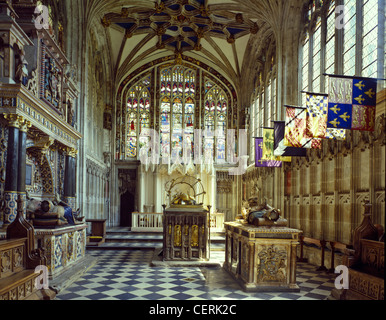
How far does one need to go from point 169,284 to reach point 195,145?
1643 cm

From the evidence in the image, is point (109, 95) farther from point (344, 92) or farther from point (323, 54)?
point (344, 92)

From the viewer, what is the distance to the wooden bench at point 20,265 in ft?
14.1

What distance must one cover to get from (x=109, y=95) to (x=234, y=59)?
8.07 meters

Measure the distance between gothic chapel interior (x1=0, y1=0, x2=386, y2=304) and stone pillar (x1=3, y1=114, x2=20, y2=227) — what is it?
27 millimetres

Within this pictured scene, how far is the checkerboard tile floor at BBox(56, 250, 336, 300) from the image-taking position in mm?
5980

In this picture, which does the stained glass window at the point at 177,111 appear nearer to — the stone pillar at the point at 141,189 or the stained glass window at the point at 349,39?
the stone pillar at the point at 141,189

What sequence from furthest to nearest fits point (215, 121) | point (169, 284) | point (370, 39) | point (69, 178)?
point (215, 121) < point (69, 178) < point (370, 39) < point (169, 284)

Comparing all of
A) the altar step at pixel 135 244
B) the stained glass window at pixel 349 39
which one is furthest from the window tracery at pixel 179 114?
the stained glass window at pixel 349 39

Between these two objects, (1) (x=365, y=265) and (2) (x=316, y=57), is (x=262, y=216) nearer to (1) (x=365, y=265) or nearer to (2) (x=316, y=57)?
(1) (x=365, y=265)

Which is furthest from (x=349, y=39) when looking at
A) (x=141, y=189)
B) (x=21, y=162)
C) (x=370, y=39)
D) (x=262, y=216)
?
(x=141, y=189)

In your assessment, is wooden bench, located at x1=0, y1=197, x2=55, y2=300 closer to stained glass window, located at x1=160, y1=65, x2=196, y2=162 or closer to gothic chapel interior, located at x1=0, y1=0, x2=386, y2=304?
gothic chapel interior, located at x1=0, y1=0, x2=386, y2=304

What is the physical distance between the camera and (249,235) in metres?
6.50

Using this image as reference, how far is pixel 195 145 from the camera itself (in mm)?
22984

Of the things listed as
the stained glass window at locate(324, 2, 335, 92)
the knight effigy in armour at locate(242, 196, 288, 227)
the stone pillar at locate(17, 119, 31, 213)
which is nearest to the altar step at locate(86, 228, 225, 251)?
the knight effigy in armour at locate(242, 196, 288, 227)
